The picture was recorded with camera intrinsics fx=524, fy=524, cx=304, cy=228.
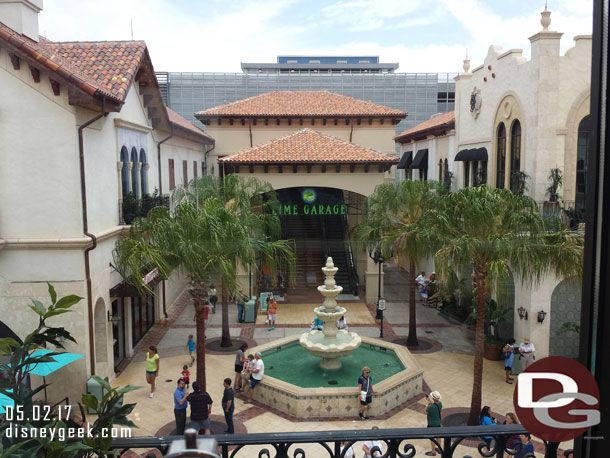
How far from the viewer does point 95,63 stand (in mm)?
13398

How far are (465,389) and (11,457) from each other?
12.6 m

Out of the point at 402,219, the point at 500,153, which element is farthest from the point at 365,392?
the point at 500,153

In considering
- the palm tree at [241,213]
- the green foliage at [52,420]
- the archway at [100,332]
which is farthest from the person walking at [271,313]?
the green foliage at [52,420]

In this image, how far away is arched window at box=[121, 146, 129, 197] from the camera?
14.3m

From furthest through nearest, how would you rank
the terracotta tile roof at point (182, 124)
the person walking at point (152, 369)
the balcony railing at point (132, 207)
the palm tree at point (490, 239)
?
the terracotta tile roof at point (182, 124) → the balcony railing at point (132, 207) → the person walking at point (152, 369) → the palm tree at point (490, 239)

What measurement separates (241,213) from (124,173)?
3408mm

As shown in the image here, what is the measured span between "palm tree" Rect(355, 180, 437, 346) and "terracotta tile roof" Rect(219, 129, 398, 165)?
431 centimetres

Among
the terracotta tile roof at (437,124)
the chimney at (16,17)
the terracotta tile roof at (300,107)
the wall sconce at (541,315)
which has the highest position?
the terracotta tile roof at (300,107)

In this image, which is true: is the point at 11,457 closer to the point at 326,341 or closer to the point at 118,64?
the point at 326,341

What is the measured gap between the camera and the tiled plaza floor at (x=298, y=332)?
37.0 ft

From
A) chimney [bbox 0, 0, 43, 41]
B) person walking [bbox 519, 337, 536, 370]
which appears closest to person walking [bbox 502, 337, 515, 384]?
person walking [bbox 519, 337, 536, 370]

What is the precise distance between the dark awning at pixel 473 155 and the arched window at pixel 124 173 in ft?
33.8

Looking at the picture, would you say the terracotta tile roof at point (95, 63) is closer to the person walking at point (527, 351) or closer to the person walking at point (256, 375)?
the person walking at point (256, 375)

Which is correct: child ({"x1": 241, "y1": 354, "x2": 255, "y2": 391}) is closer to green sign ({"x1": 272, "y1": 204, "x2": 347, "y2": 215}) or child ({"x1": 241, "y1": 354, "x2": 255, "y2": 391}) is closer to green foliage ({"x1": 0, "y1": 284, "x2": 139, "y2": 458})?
green foliage ({"x1": 0, "y1": 284, "x2": 139, "y2": 458})
